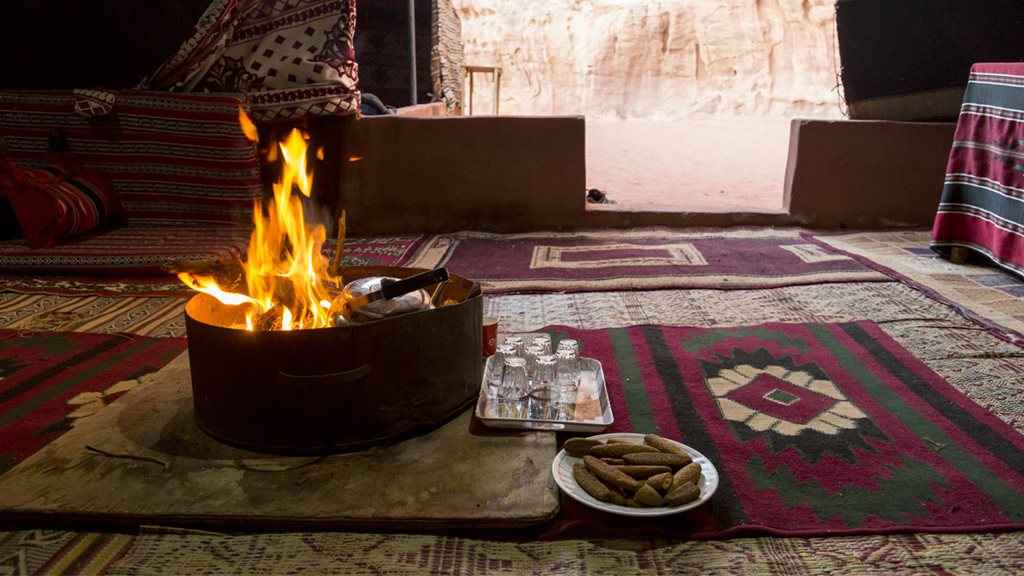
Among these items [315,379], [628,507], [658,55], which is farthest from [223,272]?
[658,55]

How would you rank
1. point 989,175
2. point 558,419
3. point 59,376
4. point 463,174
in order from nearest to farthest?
point 558,419 → point 59,376 → point 989,175 → point 463,174

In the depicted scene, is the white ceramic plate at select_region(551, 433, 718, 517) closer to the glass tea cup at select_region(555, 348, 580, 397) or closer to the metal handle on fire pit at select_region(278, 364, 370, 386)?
the glass tea cup at select_region(555, 348, 580, 397)

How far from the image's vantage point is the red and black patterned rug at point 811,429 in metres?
1.58

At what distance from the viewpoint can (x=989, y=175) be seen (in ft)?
11.7

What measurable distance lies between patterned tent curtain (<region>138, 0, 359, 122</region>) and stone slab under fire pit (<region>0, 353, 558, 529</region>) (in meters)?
2.74

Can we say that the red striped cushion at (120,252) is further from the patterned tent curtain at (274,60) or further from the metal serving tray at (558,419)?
the metal serving tray at (558,419)

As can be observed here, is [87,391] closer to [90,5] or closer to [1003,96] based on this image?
[90,5]

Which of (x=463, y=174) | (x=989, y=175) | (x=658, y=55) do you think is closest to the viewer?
(x=989, y=175)

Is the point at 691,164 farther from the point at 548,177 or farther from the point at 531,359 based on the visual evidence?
the point at 531,359

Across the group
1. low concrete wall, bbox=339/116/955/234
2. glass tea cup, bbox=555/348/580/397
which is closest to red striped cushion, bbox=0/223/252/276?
low concrete wall, bbox=339/116/955/234

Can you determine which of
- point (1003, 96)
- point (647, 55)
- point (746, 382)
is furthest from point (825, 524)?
point (647, 55)

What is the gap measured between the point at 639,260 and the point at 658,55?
1812 cm

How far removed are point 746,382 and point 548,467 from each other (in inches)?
35.7

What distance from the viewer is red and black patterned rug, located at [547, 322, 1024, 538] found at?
5.19 feet
